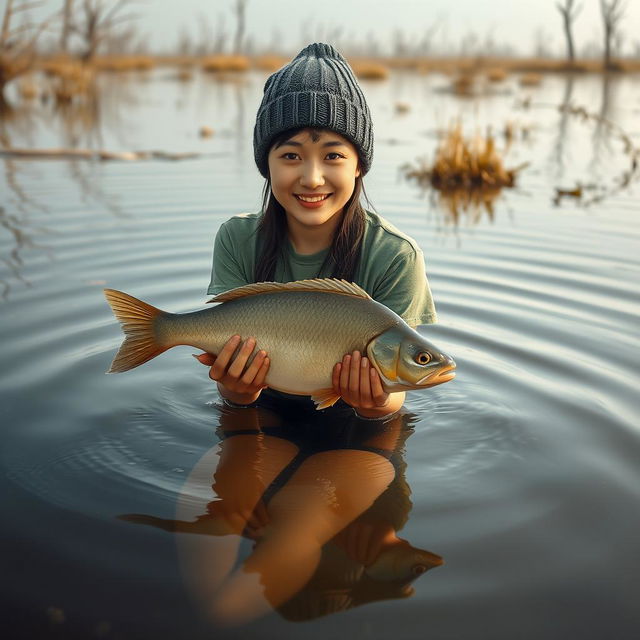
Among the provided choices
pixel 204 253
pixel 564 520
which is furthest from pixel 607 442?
pixel 204 253

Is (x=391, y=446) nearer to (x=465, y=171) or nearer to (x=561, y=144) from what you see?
(x=465, y=171)

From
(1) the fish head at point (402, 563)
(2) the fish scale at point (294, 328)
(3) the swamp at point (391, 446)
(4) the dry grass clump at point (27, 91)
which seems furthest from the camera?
(4) the dry grass clump at point (27, 91)

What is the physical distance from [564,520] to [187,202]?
24.5 ft

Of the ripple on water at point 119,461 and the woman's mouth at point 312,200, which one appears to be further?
the woman's mouth at point 312,200

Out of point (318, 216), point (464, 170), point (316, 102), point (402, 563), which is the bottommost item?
point (402, 563)

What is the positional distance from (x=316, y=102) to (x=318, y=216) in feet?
1.73

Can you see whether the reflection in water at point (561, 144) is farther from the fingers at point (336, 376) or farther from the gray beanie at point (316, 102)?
the fingers at point (336, 376)

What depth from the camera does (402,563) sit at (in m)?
2.71

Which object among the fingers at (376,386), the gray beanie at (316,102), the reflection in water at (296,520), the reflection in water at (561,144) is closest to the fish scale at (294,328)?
the fingers at (376,386)

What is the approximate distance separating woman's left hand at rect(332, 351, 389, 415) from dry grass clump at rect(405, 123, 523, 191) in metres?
8.54

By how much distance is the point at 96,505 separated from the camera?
303cm

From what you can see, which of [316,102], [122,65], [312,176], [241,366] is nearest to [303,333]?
[241,366]

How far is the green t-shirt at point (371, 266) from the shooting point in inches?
150

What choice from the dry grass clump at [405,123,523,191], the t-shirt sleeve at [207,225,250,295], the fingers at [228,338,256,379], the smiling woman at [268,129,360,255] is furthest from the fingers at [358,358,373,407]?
the dry grass clump at [405,123,523,191]
